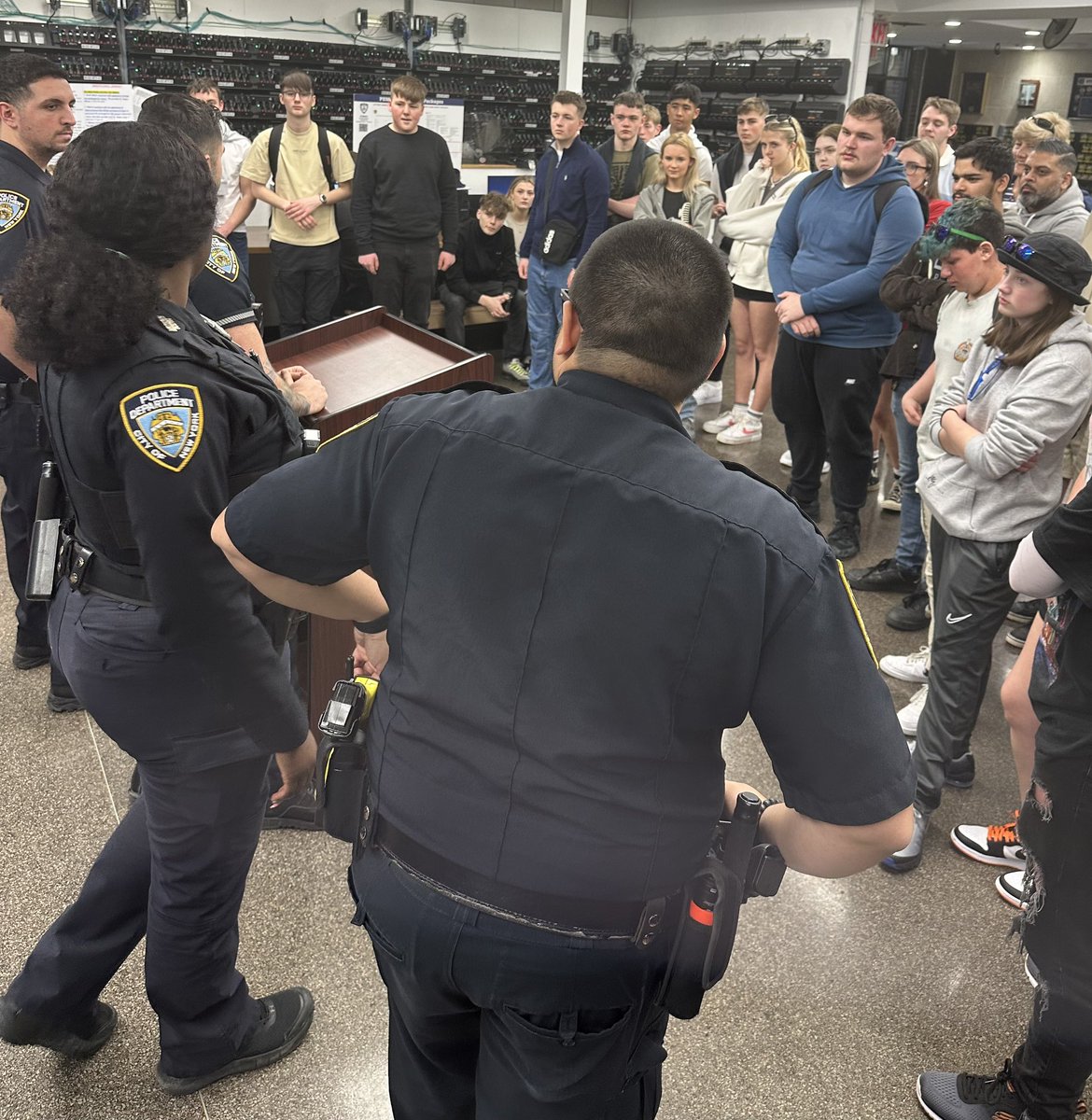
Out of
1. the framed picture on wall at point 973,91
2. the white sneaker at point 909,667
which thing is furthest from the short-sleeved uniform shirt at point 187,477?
the framed picture on wall at point 973,91

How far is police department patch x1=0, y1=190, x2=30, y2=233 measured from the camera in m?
2.58

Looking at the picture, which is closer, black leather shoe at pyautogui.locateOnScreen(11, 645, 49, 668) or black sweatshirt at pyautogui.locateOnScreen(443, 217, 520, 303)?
black leather shoe at pyautogui.locateOnScreen(11, 645, 49, 668)

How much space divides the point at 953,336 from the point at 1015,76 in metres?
14.4

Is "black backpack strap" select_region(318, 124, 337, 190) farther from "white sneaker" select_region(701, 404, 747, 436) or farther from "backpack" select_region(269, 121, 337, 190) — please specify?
"white sneaker" select_region(701, 404, 747, 436)

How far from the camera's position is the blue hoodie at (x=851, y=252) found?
12.1 ft

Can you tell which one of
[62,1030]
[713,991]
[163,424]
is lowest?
[713,991]

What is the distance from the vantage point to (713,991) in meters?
2.11

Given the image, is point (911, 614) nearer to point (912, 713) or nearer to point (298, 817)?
point (912, 713)

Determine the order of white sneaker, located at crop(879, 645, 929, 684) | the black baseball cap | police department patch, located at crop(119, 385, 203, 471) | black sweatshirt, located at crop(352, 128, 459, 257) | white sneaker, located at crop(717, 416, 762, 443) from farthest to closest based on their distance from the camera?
black sweatshirt, located at crop(352, 128, 459, 257)
white sneaker, located at crop(717, 416, 762, 443)
white sneaker, located at crop(879, 645, 929, 684)
the black baseball cap
police department patch, located at crop(119, 385, 203, 471)

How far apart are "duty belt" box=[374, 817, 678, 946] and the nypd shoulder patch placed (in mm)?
1537

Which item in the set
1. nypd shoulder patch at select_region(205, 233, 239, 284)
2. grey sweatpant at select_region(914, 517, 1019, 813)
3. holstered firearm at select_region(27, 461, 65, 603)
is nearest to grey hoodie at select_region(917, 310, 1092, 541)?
grey sweatpant at select_region(914, 517, 1019, 813)

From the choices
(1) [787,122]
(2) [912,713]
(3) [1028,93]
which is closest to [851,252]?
(1) [787,122]

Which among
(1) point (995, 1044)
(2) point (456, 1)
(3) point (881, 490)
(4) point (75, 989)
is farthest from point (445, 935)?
(2) point (456, 1)

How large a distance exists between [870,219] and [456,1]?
8.68 m
